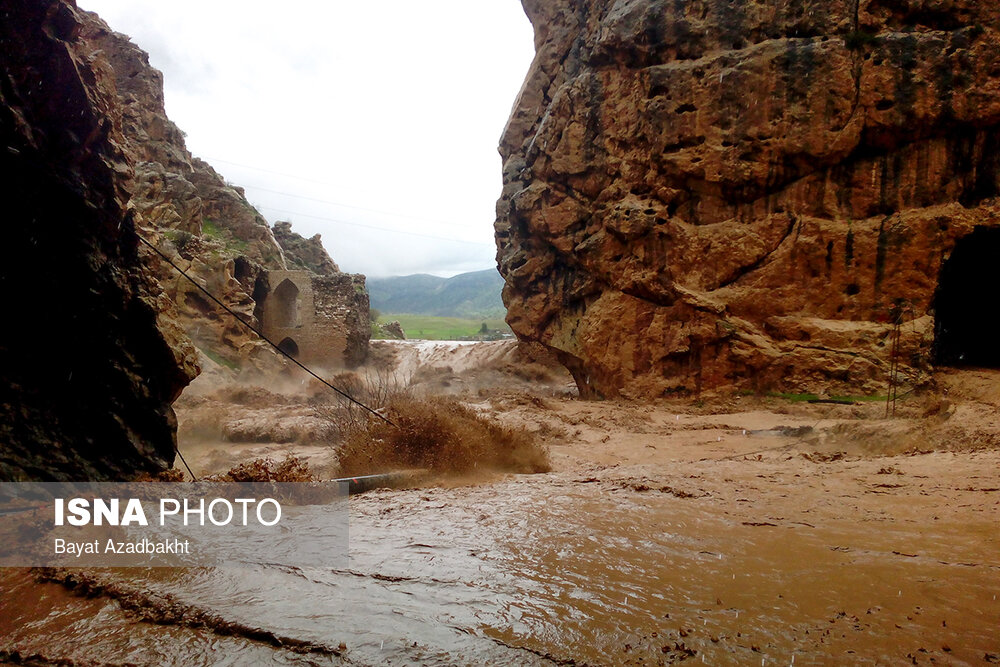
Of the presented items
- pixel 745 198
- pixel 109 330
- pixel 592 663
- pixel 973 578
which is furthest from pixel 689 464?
pixel 745 198

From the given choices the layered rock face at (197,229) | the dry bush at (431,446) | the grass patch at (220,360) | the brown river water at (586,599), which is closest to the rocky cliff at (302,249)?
the layered rock face at (197,229)

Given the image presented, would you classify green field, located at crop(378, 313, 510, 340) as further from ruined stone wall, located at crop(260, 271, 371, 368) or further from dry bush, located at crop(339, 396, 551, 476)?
dry bush, located at crop(339, 396, 551, 476)

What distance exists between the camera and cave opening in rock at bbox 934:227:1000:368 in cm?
1185

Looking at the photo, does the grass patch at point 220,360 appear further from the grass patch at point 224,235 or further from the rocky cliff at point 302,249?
the rocky cliff at point 302,249

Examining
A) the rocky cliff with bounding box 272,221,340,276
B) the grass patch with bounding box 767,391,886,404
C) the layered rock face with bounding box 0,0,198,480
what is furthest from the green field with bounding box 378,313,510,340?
the layered rock face with bounding box 0,0,198,480

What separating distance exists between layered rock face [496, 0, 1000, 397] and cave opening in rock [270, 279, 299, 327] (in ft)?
53.3

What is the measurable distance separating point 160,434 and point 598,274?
1184 cm

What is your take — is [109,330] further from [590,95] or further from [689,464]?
[590,95]

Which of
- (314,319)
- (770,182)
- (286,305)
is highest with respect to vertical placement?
(770,182)

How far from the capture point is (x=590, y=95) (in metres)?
15.9

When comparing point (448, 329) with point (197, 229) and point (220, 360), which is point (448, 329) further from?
point (220, 360)

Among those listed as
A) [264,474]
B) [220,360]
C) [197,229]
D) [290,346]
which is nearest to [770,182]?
[264,474]

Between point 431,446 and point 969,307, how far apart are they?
1306 centimetres

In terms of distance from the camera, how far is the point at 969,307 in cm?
1312
